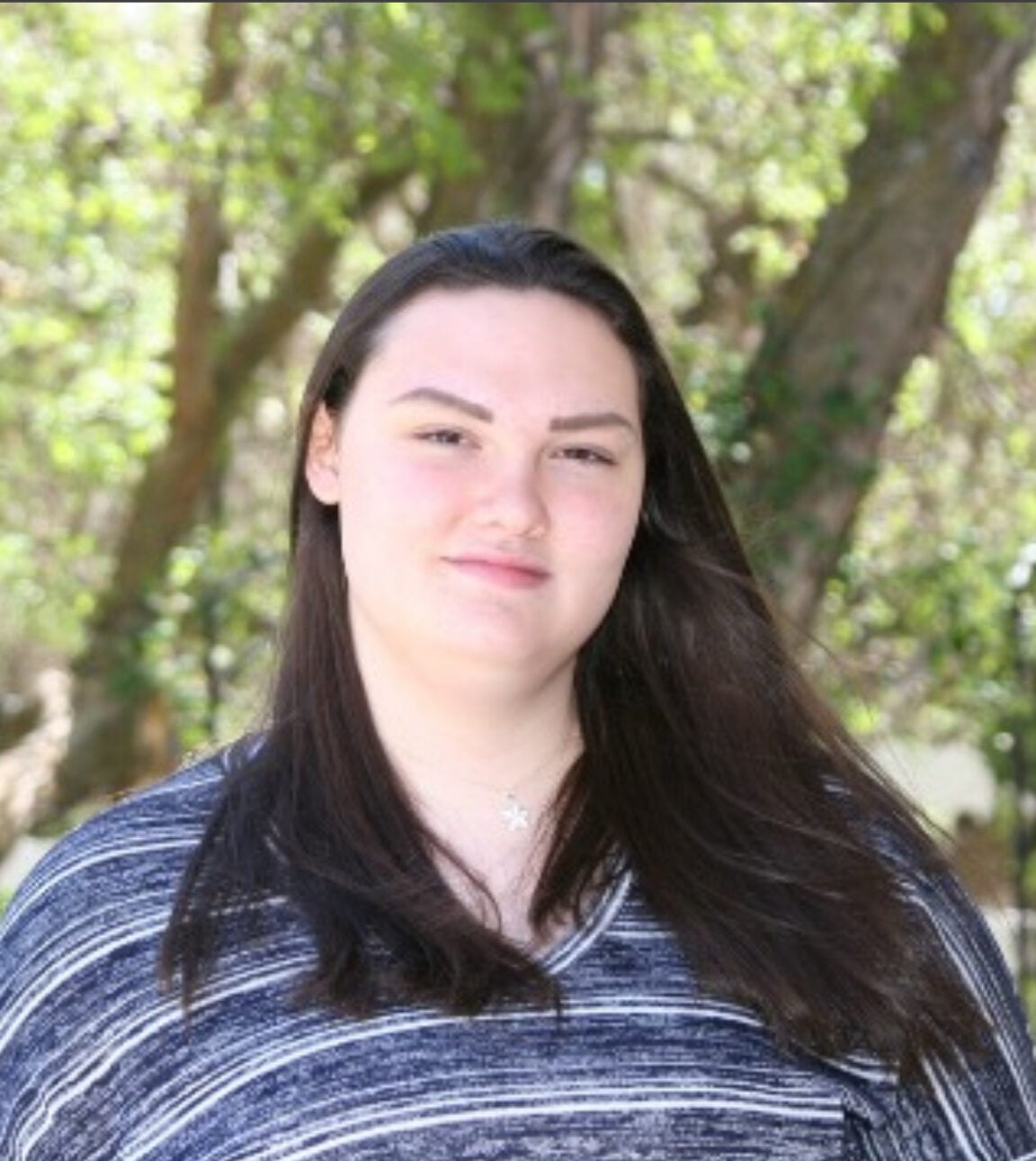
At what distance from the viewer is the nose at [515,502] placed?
262 centimetres

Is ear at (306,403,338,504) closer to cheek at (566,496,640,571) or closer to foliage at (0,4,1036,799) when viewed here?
cheek at (566,496,640,571)

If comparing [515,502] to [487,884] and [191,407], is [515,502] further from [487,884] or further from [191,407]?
[191,407]

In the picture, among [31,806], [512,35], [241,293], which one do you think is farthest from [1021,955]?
[241,293]

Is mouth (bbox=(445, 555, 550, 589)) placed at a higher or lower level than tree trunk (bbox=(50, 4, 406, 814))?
higher

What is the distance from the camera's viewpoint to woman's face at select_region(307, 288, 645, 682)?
2629 millimetres

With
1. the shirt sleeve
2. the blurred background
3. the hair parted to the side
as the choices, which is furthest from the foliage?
the shirt sleeve

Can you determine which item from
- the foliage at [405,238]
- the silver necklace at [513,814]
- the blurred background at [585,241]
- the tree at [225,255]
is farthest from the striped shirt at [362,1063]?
the tree at [225,255]

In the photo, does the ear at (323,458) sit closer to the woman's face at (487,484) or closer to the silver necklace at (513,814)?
the woman's face at (487,484)

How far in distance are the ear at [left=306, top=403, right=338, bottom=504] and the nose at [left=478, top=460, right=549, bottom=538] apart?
0.24 m

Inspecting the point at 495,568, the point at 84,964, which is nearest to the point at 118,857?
the point at 84,964

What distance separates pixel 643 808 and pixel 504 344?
1.53 ft

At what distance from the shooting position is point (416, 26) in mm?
8289

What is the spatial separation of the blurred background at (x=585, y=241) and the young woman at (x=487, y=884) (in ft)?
10.5

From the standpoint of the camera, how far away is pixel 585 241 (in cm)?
633
